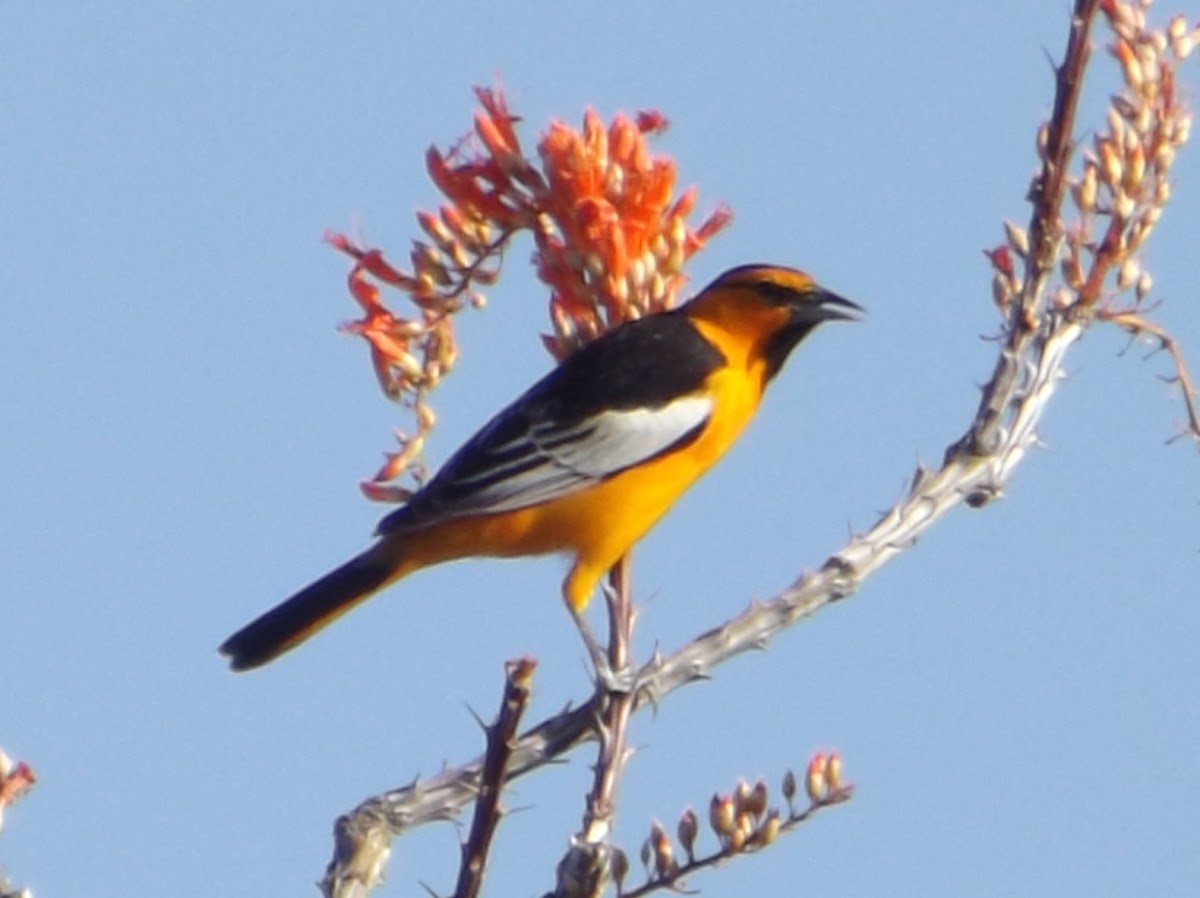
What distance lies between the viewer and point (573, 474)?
528 centimetres

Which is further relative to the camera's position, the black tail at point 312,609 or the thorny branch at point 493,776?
the black tail at point 312,609

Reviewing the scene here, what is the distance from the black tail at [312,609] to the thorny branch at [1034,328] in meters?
1.53

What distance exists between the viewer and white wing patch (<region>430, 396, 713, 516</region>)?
522 centimetres

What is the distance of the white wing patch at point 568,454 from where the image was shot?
5223 millimetres

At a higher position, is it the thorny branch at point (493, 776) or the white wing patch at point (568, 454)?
the white wing patch at point (568, 454)

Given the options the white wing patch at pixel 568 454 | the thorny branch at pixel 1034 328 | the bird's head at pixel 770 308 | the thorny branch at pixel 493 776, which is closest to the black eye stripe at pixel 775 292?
the bird's head at pixel 770 308

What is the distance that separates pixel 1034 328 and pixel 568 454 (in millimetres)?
1977

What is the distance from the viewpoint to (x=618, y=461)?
5266mm

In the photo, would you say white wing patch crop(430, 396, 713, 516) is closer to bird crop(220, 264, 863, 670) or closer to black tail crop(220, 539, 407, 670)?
bird crop(220, 264, 863, 670)

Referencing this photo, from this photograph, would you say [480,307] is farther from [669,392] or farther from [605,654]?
[669,392]

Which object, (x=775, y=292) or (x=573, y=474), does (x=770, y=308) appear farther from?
(x=573, y=474)

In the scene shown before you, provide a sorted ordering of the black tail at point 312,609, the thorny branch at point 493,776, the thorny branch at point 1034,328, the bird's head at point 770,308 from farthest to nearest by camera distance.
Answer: the bird's head at point 770,308 < the black tail at point 312,609 < the thorny branch at point 1034,328 < the thorny branch at point 493,776

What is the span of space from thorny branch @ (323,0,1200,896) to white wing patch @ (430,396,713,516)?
1647mm

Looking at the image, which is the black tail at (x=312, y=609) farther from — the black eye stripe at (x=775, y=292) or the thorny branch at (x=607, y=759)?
the black eye stripe at (x=775, y=292)
